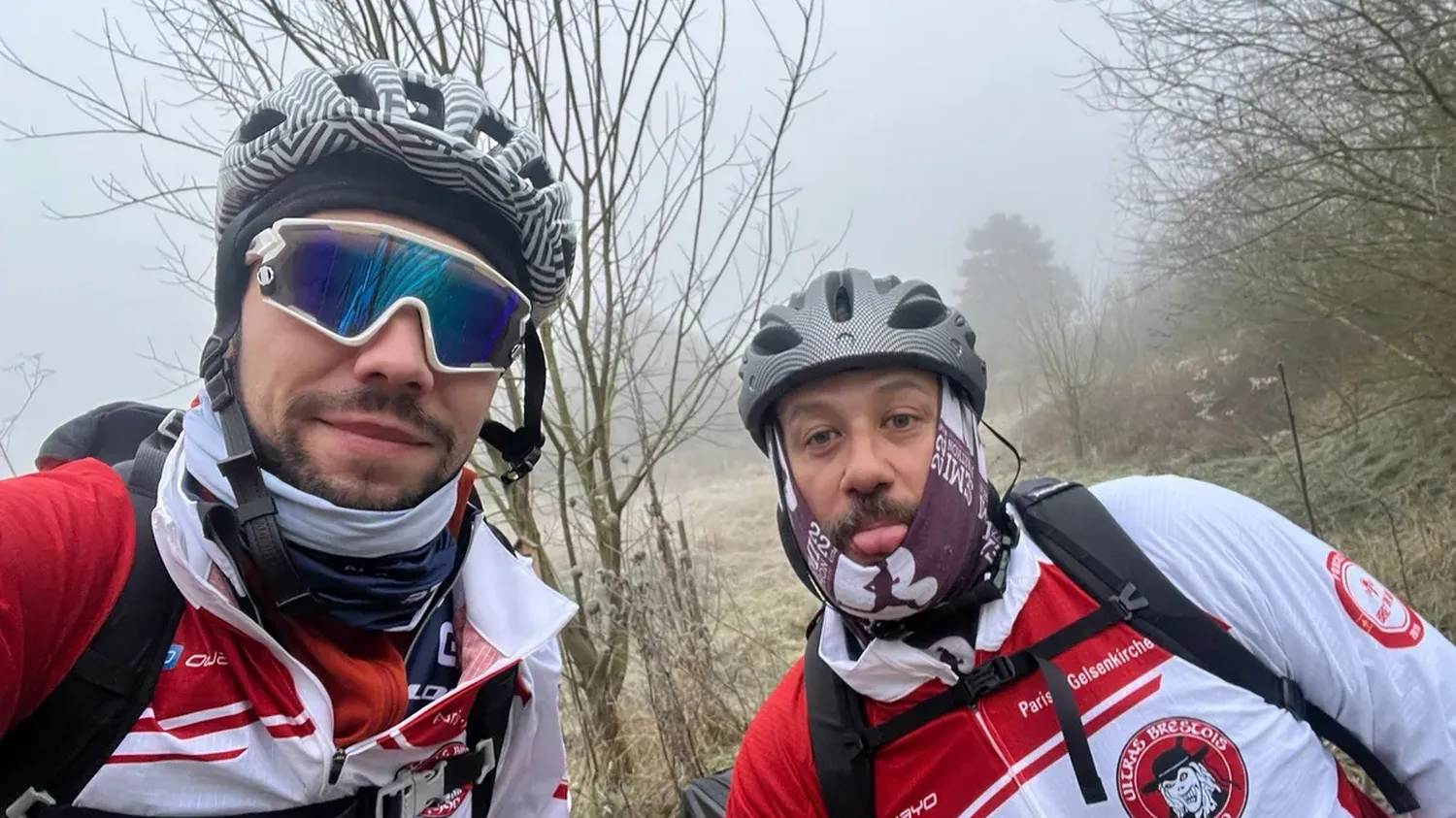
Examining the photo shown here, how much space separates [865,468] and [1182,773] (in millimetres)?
886

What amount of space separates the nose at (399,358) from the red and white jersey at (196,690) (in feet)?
1.29

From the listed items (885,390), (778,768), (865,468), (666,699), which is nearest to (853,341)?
(885,390)

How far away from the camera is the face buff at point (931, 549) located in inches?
66.1

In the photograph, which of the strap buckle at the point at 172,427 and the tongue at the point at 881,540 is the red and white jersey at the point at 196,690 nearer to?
the strap buckle at the point at 172,427

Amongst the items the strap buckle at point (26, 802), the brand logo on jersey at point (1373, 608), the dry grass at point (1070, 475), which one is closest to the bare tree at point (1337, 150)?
the dry grass at point (1070, 475)

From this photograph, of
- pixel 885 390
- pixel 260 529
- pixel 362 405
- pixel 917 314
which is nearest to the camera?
pixel 260 529

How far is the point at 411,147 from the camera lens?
5.16 feet

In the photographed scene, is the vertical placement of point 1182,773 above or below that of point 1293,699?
below

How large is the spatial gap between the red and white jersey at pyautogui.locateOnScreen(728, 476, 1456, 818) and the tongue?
0.23 m

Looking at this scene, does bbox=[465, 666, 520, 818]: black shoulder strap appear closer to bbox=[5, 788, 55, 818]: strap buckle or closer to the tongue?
bbox=[5, 788, 55, 818]: strap buckle

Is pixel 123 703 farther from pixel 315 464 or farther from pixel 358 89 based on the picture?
pixel 358 89

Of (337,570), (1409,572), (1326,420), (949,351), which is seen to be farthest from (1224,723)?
(1326,420)

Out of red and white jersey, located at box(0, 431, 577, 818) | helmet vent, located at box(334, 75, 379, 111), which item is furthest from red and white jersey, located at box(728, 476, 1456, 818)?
helmet vent, located at box(334, 75, 379, 111)

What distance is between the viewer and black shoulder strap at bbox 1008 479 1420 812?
60.6 inches
